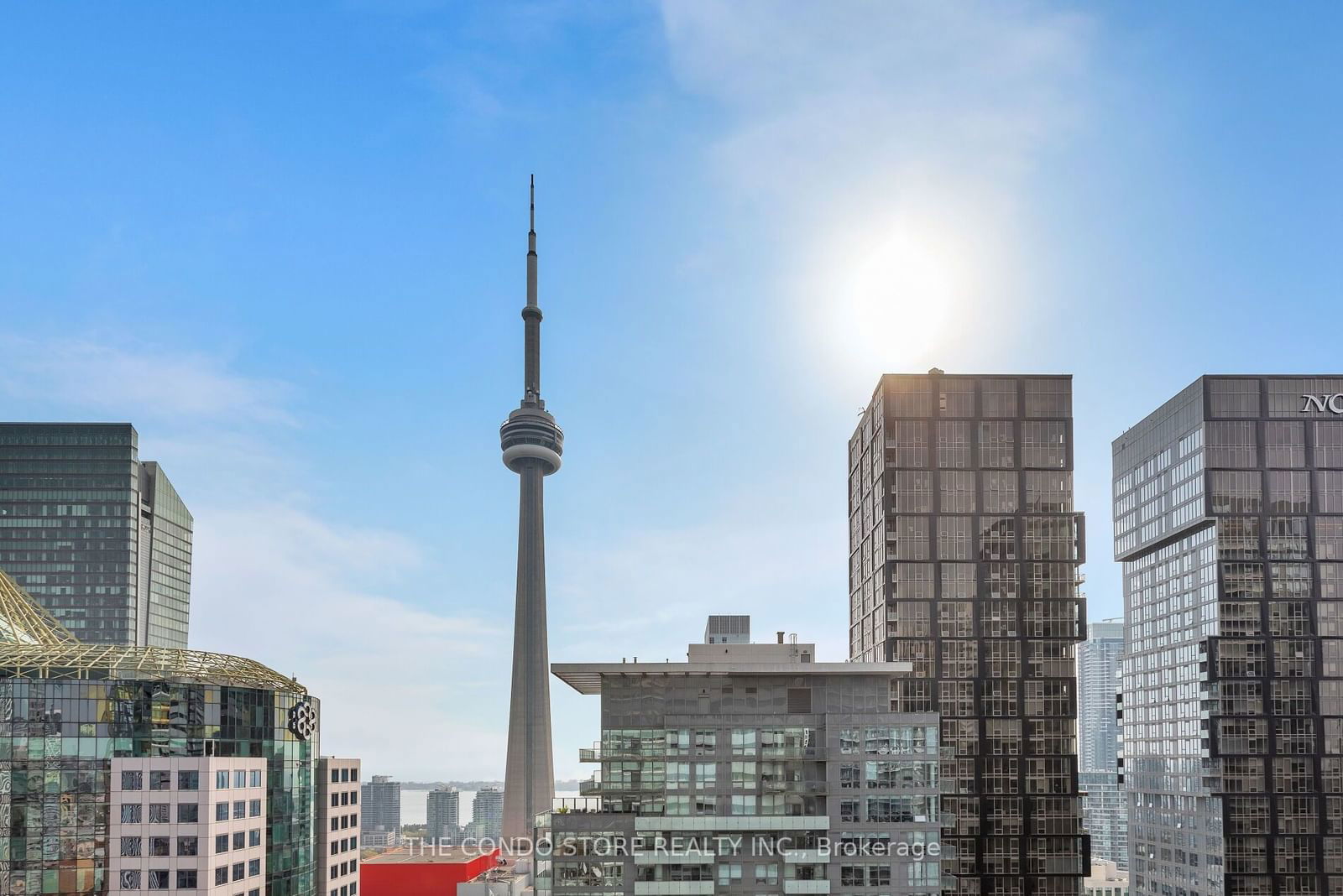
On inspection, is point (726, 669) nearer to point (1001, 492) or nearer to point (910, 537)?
point (910, 537)

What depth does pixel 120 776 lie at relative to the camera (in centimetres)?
10912

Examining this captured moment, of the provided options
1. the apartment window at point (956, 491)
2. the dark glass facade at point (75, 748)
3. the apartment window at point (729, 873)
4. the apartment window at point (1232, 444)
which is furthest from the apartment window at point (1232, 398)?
the dark glass facade at point (75, 748)

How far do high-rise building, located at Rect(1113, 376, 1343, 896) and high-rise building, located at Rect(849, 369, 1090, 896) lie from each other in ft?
73.2

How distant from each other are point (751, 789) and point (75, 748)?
67.2 metres

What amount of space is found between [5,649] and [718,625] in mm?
85576

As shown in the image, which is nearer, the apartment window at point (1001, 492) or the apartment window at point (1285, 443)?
the apartment window at point (1001, 492)

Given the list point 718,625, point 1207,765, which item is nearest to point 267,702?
point 718,625

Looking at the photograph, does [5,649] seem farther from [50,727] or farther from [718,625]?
[718,625]

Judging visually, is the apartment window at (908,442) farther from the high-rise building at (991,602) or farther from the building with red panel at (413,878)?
the building with red panel at (413,878)

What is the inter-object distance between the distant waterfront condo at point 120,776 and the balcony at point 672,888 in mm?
42497

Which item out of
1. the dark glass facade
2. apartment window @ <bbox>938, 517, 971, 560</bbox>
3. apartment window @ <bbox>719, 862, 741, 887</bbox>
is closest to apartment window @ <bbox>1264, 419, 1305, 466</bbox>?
apartment window @ <bbox>938, 517, 971, 560</bbox>

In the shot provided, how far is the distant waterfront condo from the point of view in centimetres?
10700

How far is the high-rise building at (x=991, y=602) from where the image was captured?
141 metres

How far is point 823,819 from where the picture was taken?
10881 cm
